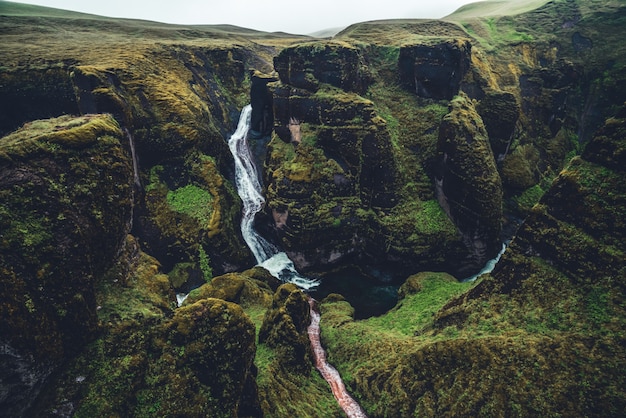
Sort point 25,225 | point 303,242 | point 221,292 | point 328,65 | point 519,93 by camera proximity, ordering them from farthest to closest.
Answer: point 519,93 < point 328,65 < point 303,242 < point 221,292 < point 25,225

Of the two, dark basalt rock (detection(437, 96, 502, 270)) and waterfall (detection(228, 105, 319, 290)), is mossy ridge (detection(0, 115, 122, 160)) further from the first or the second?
dark basalt rock (detection(437, 96, 502, 270))

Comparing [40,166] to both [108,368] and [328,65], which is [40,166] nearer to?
[108,368]

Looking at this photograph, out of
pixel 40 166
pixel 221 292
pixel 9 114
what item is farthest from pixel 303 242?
pixel 9 114

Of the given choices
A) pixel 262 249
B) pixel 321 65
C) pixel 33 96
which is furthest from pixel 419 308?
pixel 33 96

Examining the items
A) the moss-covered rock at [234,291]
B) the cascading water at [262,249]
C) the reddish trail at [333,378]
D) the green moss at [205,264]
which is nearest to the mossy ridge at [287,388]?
the reddish trail at [333,378]

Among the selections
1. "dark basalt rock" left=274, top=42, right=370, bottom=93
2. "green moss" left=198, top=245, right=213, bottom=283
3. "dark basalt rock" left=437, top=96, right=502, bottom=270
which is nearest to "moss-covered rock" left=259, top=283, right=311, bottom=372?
"green moss" left=198, top=245, right=213, bottom=283

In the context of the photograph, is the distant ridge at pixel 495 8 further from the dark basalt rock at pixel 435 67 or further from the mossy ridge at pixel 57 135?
the mossy ridge at pixel 57 135
